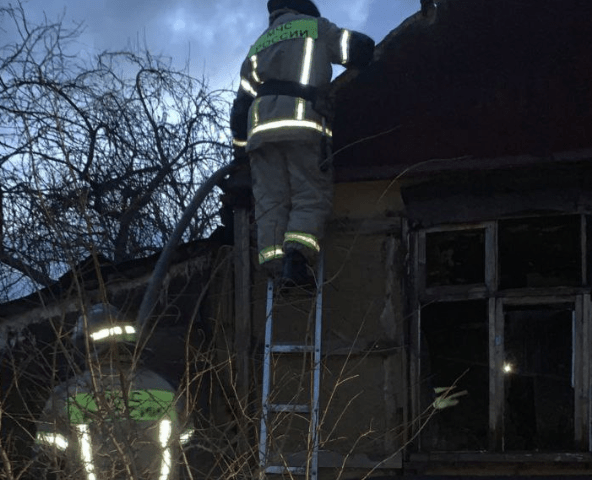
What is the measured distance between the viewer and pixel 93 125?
1050 cm

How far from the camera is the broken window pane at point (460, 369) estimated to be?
26.2ft

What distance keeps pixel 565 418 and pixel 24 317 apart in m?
4.34

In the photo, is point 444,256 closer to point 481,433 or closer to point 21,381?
point 481,433

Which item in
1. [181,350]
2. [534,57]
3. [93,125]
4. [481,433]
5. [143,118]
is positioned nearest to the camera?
[534,57]

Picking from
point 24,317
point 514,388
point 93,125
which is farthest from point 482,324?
point 93,125

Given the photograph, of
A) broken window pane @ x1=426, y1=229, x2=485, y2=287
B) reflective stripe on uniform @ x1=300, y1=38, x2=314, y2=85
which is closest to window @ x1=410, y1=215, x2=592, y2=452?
broken window pane @ x1=426, y1=229, x2=485, y2=287

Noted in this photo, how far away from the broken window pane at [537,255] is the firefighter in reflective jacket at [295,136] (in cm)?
130

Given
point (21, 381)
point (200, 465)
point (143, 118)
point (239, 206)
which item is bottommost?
point (200, 465)

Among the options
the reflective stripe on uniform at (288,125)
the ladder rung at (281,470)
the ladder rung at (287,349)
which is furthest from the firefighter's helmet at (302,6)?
the ladder rung at (281,470)

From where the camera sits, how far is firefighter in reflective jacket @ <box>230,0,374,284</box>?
21.2ft

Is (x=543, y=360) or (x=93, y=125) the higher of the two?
(x=93, y=125)

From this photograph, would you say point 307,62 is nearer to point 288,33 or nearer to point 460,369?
point 288,33

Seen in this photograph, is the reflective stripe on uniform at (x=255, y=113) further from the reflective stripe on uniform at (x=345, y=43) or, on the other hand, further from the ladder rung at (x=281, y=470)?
the ladder rung at (x=281, y=470)

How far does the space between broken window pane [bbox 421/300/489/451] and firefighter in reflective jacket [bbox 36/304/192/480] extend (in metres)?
2.66
